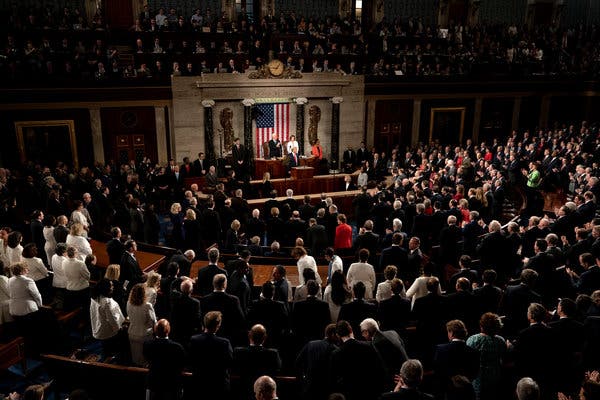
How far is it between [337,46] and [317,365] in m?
16.9

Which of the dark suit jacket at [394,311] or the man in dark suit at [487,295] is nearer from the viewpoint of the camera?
the dark suit jacket at [394,311]

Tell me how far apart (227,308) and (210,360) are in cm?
101

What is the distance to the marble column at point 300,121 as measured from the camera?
17828 mm

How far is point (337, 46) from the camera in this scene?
19.5m

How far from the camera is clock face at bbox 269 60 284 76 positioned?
1688 centimetres

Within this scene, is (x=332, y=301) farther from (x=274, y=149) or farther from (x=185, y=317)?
(x=274, y=149)

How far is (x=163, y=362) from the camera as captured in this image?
4629mm

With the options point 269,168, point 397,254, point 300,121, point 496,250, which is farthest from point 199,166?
point 496,250

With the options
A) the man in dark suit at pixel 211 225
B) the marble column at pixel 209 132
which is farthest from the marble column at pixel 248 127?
the man in dark suit at pixel 211 225

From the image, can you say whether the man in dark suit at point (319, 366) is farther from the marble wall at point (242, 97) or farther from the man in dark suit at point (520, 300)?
the marble wall at point (242, 97)

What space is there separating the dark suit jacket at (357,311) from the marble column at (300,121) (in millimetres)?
13260

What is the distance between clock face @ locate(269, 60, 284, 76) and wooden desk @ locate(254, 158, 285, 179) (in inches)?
123

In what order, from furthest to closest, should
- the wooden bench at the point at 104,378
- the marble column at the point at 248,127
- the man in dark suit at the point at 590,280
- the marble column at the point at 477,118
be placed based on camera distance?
the marble column at the point at 477,118
the marble column at the point at 248,127
the man in dark suit at the point at 590,280
the wooden bench at the point at 104,378

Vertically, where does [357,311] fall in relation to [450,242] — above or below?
above
